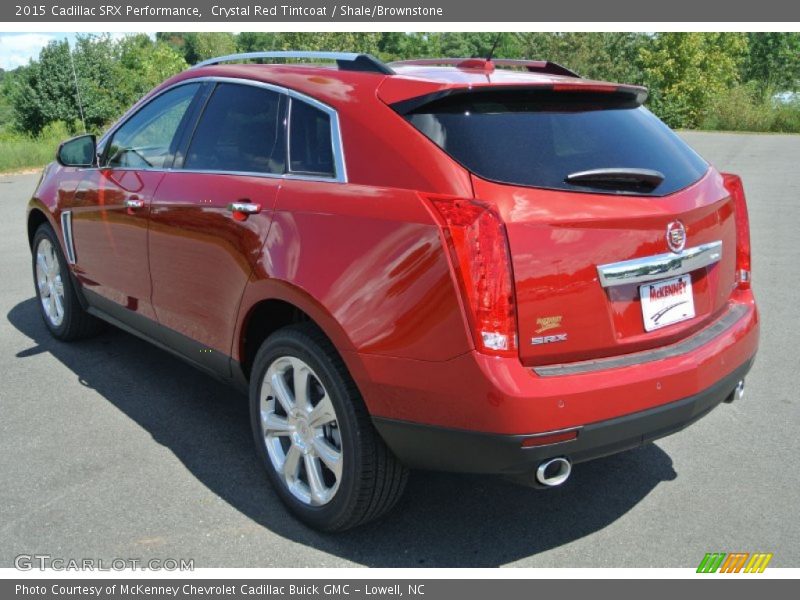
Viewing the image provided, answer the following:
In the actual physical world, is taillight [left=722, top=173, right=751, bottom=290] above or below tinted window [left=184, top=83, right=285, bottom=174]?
below

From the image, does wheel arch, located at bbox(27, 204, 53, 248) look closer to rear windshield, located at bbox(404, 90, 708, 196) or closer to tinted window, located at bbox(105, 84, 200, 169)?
tinted window, located at bbox(105, 84, 200, 169)

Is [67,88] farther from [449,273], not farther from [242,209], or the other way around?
[449,273]

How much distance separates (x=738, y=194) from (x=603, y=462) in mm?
1386

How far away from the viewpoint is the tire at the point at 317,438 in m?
3.00

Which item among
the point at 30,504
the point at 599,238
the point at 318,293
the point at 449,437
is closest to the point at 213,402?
the point at 30,504

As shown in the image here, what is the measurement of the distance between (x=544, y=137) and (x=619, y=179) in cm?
31

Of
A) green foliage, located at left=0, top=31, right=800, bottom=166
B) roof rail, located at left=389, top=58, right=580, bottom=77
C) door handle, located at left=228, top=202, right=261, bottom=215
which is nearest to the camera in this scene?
Result: door handle, located at left=228, top=202, right=261, bottom=215

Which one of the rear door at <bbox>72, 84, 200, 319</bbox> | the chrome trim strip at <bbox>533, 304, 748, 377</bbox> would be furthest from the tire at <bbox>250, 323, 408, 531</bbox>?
the rear door at <bbox>72, 84, 200, 319</bbox>

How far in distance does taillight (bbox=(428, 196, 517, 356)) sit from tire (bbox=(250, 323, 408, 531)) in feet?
2.07

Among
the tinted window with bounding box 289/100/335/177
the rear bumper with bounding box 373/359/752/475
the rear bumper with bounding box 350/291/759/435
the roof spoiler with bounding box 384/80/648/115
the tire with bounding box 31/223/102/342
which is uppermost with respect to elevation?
the roof spoiler with bounding box 384/80/648/115

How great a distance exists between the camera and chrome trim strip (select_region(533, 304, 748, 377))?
2732 mm

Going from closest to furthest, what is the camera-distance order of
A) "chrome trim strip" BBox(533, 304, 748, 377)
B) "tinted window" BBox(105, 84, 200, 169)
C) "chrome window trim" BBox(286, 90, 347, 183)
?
"chrome trim strip" BBox(533, 304, 748, 377) → "chrome window trim" BBox(286, 90, 347, 183) → "tinted window" BBox(105, 84, 200, 169)

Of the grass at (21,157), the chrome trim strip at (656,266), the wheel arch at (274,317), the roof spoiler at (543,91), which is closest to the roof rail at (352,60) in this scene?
the roof spoiler at (543,91)

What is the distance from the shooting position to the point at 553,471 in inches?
109
